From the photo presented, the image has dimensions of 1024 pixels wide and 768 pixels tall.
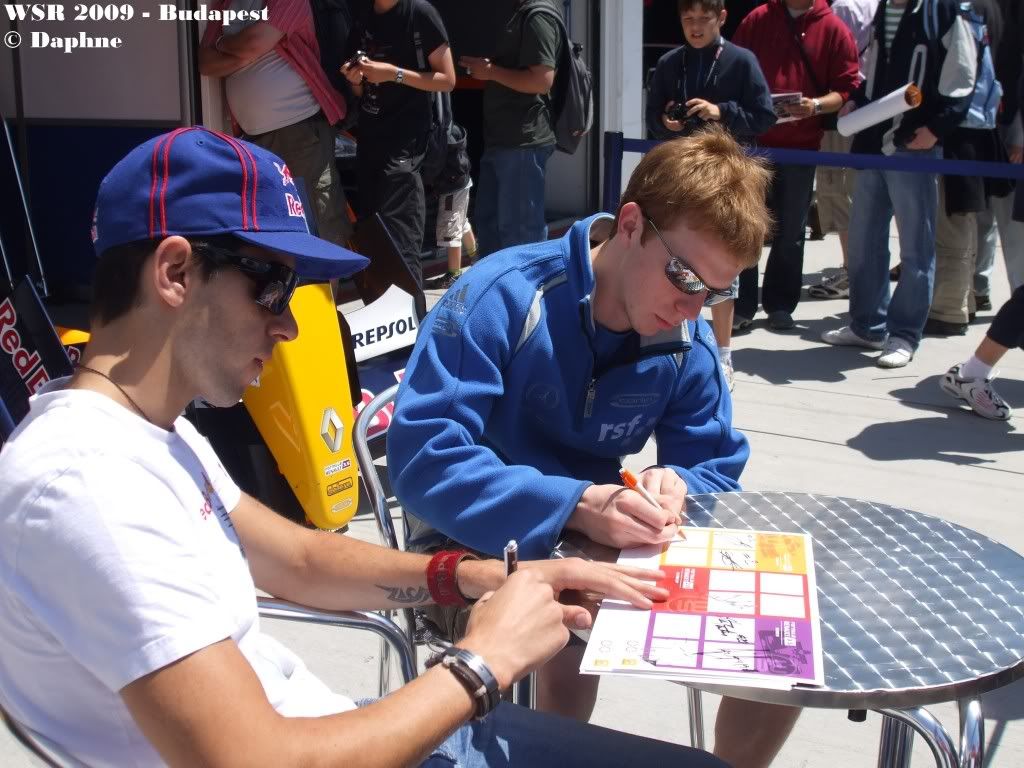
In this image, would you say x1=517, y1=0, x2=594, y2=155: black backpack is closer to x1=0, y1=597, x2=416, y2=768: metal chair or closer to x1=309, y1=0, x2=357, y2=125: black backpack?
x1=309, y1=0, x2=357, y2=125: black backpack

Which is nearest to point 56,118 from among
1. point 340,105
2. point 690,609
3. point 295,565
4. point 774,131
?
point 340,105

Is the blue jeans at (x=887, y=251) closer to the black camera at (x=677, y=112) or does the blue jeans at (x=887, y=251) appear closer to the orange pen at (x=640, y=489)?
the black camera at (x=677, y=112)

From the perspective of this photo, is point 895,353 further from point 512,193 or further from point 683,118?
point 512,193

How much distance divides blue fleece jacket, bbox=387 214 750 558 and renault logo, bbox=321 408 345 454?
1.52 meters

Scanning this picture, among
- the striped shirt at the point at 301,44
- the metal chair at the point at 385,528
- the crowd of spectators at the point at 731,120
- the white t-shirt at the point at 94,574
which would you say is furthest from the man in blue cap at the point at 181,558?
the striped shirt at the point at 301,44

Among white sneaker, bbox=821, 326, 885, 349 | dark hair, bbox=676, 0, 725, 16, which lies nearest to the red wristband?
dark hair, bbox=676, 0, 725, 16

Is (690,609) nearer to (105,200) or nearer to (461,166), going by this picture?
(105,200)

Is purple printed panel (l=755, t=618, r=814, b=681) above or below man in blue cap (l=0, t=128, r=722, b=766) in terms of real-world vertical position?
below

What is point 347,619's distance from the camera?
72.6 inches

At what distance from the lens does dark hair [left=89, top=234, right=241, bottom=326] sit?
1.34 meters

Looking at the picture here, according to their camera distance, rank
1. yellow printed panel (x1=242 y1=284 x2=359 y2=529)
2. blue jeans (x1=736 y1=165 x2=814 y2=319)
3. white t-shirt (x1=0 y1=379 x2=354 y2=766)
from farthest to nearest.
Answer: blue jeans (x1=736 y1=165 x2=814 y2=319), yellow printed panel (x1=242 y1=284 x2=359 y2=529), white t-shirt (x1=0 y1=379 x2=354 y2=766)

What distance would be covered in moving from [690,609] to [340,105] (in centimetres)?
417

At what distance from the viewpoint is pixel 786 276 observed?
6.91 metres

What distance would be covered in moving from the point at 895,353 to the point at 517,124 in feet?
7.80
